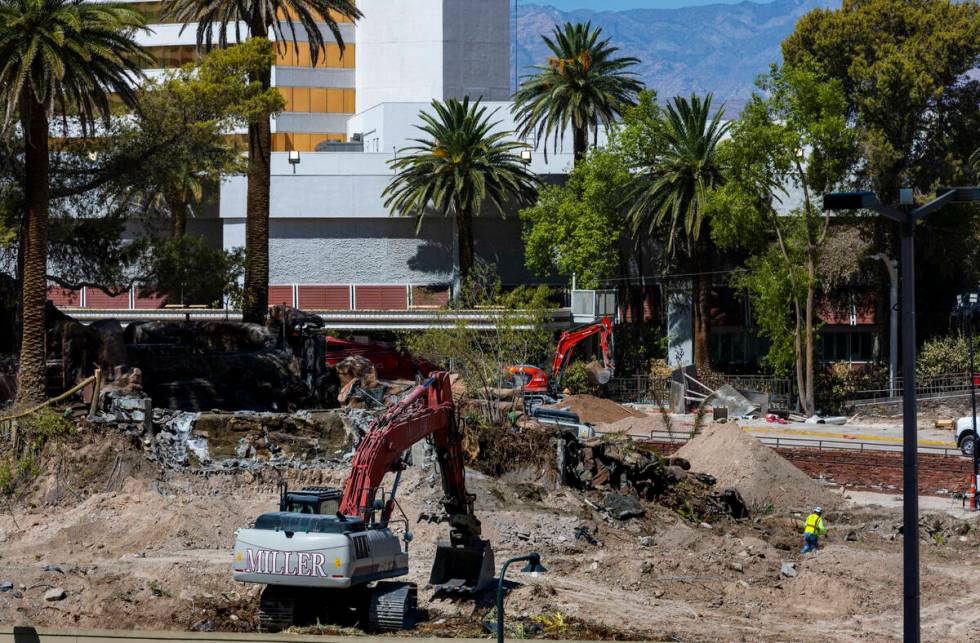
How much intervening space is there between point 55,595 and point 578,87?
4793 centimetres

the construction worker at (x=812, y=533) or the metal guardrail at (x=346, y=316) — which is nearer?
the construction worker at (x=812, y=533)

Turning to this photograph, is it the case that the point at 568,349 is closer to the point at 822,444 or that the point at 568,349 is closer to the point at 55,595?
the point at 822,444

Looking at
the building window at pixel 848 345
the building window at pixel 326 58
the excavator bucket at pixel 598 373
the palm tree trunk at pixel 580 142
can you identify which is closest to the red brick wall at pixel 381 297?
the palm tree trunk at pixel 580 142

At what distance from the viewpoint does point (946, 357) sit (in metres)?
60.7

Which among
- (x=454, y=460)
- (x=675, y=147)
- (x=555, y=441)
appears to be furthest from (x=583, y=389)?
(x=454, y=460)

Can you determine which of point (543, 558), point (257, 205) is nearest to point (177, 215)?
point (257, 205)

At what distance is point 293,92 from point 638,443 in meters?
46.0

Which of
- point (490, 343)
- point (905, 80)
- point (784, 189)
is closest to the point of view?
point (490, 343)

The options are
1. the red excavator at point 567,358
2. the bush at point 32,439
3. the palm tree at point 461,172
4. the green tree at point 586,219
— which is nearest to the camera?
the bush at point 32,439

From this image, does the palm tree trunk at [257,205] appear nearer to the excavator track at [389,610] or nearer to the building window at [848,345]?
the excavator track at [389,610]

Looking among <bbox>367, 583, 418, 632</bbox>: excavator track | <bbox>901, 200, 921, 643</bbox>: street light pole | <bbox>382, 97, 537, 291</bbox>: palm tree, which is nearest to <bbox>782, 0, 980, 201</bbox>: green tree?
<bbox>382, 97, 537, 291</bbox>: palm tree

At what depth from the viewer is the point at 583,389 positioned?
62.9 meters

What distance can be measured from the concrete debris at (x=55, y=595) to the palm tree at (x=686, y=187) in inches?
1619

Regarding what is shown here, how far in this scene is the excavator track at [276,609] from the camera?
22766mm
